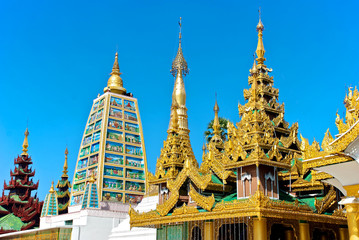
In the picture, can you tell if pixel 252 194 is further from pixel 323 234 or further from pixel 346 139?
pixel 346 139

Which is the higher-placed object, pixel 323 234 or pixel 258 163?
pixel 258 163

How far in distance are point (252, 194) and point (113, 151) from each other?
24.2 metres

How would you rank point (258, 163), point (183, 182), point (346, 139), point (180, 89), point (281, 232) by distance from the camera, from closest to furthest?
point (346, 139) < point (258, 163) < point (281, 232) < point (183, 182) < point (180, 89)

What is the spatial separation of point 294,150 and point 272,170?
536 centimetres

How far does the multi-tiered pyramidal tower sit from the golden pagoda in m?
15.1

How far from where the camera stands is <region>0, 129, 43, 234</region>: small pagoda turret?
48031 millimetres

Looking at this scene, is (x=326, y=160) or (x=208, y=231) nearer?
(x=326, y=160)

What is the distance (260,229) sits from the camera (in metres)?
17.3

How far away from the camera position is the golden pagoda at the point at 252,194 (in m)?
17.4

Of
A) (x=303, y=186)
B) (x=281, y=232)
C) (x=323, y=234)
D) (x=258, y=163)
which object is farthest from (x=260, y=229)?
(x=323, y=234)

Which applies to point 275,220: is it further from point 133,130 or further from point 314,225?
point 133,130

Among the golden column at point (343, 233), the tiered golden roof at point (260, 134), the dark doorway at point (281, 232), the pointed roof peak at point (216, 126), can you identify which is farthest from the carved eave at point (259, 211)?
the pointed roof peak at point (216, 126)

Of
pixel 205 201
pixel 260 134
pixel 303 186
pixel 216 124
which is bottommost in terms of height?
pixel 205 201

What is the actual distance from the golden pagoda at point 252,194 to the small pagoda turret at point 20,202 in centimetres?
2850
